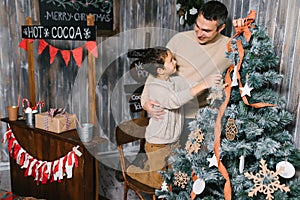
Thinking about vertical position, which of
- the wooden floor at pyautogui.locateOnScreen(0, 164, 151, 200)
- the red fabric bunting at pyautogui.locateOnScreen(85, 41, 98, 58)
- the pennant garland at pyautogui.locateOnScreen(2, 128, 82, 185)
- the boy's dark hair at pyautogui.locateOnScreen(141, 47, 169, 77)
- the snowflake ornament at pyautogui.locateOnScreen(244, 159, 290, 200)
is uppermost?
the red fabric bunting at pyautogui.locateOnScreen(85, 41, 98, 58)

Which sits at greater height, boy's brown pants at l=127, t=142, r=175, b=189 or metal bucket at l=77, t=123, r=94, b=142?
metal bucket at l=77, t=123, r=94, b=142

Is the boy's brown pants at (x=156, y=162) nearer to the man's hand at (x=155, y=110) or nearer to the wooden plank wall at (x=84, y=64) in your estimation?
the man's hand at (x=155, y=110)

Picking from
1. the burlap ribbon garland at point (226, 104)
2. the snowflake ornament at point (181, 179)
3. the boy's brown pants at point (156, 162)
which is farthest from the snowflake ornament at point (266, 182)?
the boy's brown pants at point (156, 162)

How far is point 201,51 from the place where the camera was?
2.06 meters

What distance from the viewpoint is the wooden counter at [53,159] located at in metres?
2.10

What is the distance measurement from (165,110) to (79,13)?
5.15 ft

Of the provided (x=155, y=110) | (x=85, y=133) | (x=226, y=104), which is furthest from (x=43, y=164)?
(x=226, y=104)

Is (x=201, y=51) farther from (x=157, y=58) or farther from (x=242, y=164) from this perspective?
(x=242, y=164)

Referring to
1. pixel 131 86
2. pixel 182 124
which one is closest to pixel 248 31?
pixel 182 124

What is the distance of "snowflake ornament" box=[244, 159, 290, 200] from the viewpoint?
137cm

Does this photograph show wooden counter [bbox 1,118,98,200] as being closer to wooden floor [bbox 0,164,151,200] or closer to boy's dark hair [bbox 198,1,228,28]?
wooden floor [bbox 0,164,151,200]

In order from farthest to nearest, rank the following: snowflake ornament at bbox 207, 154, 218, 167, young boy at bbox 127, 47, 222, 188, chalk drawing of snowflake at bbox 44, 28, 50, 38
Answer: chalk drawing of snowflake at bbox 44, 28, 50, 38 → young boy at bbox 127, 47, 222, 188 → snowflake ornament at bbox 207, 154, 218, 167

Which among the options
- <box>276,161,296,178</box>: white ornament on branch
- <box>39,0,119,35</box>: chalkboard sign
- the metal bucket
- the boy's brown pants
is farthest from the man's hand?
<box>39,0,119,35</box>: chalkboard sign

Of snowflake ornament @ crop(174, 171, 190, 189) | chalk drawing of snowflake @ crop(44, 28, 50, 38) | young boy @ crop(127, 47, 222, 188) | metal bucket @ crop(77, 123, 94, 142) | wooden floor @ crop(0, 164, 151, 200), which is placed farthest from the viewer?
wooden floor @ crop(0, 164, 151, 200)
